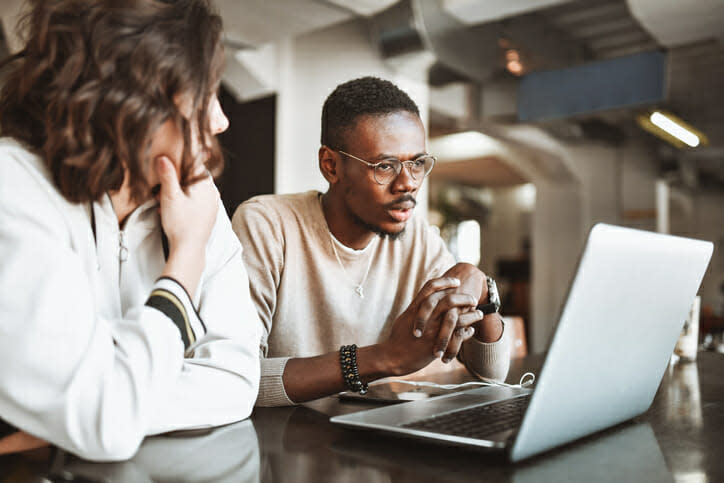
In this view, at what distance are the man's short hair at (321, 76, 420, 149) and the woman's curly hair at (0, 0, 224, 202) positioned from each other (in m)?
0.75

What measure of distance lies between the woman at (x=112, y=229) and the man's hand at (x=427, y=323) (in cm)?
27

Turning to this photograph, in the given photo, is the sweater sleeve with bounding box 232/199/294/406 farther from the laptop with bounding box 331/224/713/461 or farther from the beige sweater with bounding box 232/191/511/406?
the laptop with bounding box 331/224/713/461

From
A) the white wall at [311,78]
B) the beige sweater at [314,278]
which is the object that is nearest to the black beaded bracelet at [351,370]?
the beige sweater at [314,278]

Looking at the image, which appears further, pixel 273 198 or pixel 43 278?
pixel 273 198

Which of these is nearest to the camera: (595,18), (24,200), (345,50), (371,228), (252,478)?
(252,478)

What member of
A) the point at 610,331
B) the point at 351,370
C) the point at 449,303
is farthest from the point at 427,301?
the point at 610,331

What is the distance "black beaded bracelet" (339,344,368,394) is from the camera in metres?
1.15

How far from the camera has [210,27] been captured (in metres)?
0.92

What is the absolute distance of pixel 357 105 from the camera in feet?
5.29

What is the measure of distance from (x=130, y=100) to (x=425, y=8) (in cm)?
371

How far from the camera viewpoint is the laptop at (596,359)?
656 mm

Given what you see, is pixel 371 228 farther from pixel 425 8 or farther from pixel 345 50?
pixel 345 50

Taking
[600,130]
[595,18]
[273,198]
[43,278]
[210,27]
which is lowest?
[43,278]

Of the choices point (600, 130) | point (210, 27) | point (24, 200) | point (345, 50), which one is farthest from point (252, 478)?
point (600, 130)
